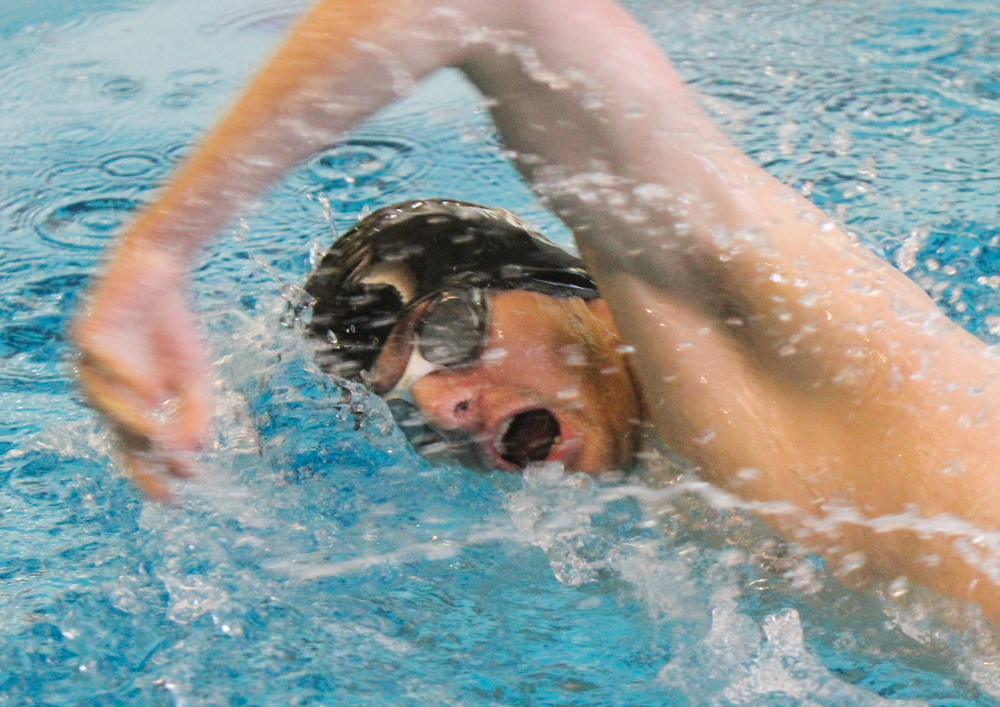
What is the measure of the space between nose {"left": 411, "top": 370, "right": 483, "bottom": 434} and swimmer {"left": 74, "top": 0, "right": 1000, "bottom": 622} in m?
0.25

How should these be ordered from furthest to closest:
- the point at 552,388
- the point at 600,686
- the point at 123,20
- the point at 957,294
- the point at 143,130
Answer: the point at 123,20, the point at 143,130, the point at 957,294, the point at 552,388, the point at 600,686

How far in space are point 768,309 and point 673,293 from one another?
103 millimetres

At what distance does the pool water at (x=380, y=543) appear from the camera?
1.18m

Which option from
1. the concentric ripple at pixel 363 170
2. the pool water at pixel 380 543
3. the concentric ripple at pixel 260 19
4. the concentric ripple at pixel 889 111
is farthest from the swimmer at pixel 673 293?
the concentric ripple at pixel 260 19

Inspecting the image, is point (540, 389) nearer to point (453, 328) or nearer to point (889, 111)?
point (453, 328)

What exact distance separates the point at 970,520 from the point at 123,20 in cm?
351

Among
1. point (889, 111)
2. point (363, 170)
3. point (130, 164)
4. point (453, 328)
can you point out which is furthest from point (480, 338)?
point (889, 111)

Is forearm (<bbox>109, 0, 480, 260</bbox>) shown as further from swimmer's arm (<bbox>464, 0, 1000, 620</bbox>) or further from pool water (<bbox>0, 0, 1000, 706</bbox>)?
pool water (<bbox>0, 0, 1000, 706</bbox>)

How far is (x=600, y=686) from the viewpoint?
1188mm

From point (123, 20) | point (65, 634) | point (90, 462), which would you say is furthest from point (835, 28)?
point (65, 634)

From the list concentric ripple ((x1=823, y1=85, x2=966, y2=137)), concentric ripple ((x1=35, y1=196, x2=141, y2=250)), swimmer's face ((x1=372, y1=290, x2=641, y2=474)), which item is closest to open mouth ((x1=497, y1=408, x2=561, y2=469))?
swimmer's face ((x1=372, y1=290, x2=641, y2=474))

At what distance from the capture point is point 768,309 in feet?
3.53

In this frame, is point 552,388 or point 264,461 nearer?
point 552,388

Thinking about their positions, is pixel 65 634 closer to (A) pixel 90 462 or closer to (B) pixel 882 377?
(A) pixel 90 462
